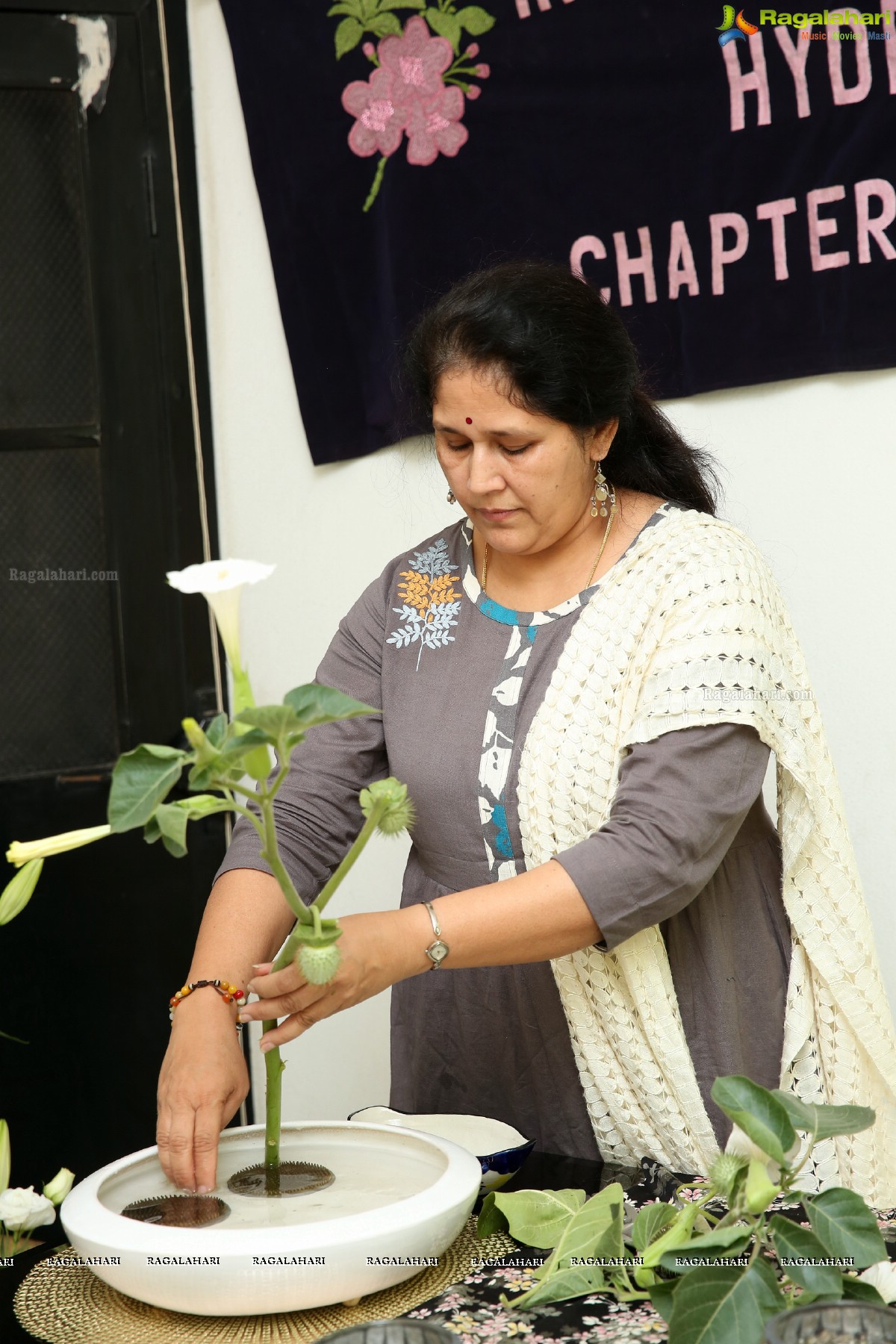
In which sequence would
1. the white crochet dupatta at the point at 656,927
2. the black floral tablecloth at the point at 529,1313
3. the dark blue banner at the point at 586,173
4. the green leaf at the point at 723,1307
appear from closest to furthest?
the green leaf at the point at 723,1307 → the black floral tablecloth at the point at 529,1313 → the white crochet dupatta at the point at 656,927 → the dark blue banner at the point at 586,173

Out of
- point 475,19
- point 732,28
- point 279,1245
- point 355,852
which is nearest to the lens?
point 279,1245

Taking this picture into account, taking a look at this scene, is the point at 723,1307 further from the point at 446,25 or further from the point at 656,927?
the point at 446,25

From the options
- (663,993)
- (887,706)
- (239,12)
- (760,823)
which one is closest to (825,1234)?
(663,993)

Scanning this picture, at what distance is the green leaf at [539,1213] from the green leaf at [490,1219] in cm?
3

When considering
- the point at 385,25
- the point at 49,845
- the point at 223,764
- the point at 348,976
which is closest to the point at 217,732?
the point at 223,764

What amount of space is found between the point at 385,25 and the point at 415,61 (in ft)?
0.33

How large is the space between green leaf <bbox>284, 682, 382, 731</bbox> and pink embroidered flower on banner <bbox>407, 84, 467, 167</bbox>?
1.73 m

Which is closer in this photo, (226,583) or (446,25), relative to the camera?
(226,583)

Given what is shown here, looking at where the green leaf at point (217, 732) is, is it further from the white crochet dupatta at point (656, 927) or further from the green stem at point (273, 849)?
the white crochet dupatta at point (656, 927)

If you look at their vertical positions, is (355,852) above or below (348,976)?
above

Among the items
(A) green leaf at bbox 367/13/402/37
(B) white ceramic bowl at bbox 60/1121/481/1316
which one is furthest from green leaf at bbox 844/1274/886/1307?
(A) green leaf at bbox 367/13/402/37

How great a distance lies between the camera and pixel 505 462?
1.41 m

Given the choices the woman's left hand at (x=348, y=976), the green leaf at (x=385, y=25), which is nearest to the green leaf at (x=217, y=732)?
the woman's left hand at (x=348, y=976)

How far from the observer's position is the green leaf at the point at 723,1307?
743 millimetres
